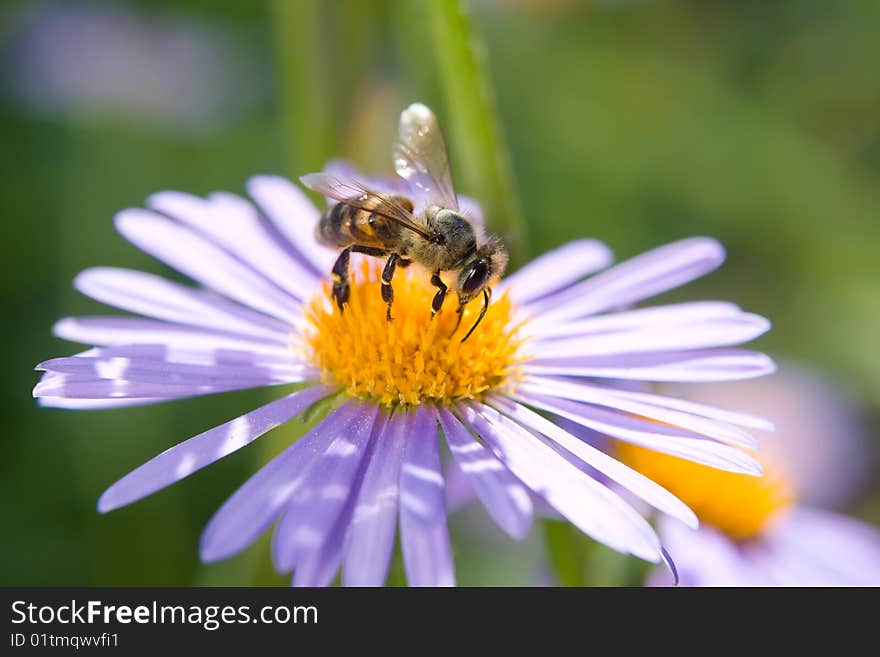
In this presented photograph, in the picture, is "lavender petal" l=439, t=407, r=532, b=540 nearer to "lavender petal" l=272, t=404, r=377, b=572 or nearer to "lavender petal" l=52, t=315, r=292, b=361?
"lavender petal" l=272, t=404, r=377, b=572

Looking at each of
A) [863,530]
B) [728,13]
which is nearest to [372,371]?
[863,530]

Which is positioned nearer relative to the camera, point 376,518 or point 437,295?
point 376,518

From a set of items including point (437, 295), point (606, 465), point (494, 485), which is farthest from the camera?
point (437, 295)

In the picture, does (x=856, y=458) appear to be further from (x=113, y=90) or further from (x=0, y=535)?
(x=113, y=90)

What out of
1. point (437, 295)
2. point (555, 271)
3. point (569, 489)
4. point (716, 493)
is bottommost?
point (716, 493)

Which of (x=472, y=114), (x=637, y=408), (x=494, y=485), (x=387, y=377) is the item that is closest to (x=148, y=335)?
(x=387, y=377)

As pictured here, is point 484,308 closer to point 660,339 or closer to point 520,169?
point 660,339
